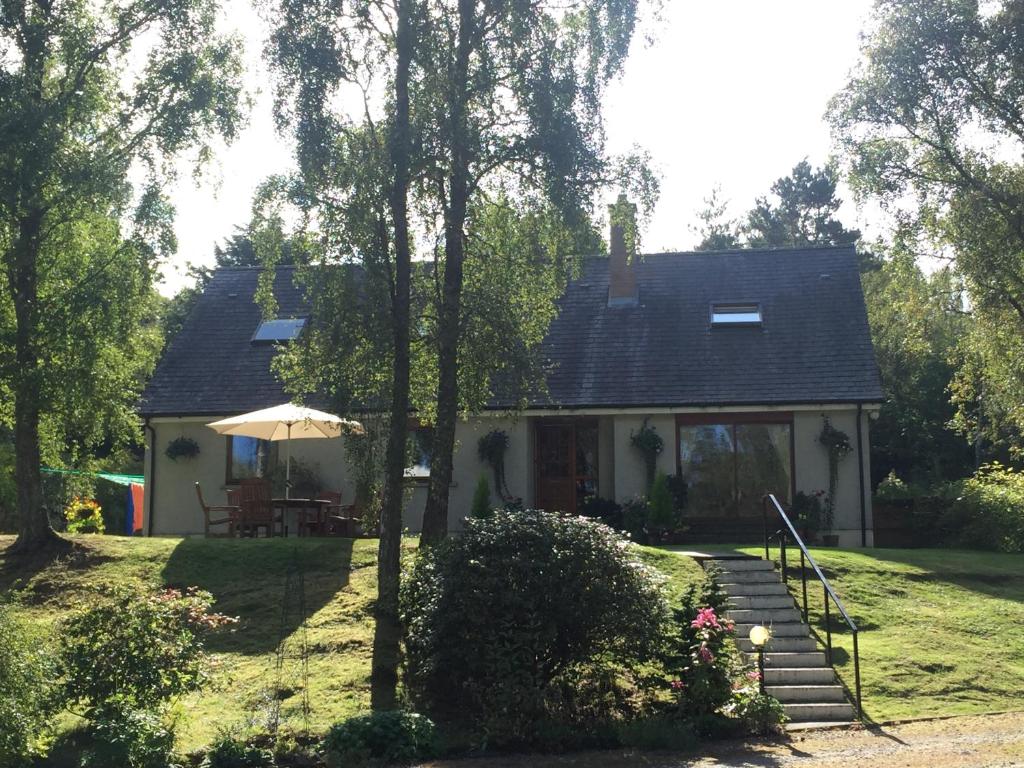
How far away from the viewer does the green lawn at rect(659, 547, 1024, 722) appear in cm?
1167

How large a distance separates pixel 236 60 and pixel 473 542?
9.49 meters

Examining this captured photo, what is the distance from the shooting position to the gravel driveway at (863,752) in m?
9.35

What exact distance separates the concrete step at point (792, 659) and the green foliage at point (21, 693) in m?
7.19

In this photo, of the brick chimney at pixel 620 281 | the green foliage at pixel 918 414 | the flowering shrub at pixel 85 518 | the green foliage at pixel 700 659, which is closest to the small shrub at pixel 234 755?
the green foliage at pixel 700 659

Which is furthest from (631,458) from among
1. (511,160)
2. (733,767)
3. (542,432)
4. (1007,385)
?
(733,767)

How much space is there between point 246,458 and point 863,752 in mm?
15527

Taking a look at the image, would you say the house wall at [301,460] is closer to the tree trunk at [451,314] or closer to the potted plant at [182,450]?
the potted plant at [182,450]

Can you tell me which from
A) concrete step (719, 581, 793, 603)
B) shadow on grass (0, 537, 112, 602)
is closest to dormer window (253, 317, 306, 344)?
shadow on grass (0, 537, 112, 602)

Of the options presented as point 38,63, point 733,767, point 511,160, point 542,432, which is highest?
point 38,63

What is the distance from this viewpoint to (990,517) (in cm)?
1931

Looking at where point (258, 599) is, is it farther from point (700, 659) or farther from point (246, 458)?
point (246, 458)

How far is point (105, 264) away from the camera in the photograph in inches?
650

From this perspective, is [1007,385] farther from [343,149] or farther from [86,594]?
[86,594]

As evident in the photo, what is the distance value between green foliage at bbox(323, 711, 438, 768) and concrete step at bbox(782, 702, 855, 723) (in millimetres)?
3725
